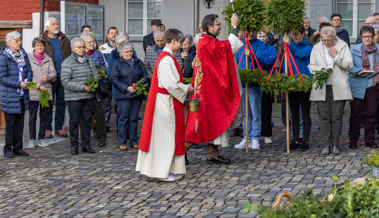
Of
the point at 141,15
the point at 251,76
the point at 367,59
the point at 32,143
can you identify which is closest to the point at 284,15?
the point at 251,76

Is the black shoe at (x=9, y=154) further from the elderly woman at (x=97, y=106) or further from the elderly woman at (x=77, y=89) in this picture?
the elderly woman at (x=97, y=106)

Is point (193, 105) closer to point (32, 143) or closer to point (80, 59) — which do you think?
point (80, 59)

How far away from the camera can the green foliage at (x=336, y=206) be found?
405cm

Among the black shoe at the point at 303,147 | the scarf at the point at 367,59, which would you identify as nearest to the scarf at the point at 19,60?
the black shoe at the point at 303,147

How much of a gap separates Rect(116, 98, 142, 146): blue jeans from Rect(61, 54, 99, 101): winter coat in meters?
0.62

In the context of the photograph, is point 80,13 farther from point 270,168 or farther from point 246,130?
point 270,168

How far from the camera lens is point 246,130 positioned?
33.7ft

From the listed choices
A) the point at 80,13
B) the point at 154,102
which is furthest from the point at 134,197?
the point at 80,13

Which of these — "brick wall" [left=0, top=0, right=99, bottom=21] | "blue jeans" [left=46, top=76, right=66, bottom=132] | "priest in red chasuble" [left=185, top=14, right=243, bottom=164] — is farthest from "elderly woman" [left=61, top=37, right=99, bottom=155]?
"brick wall" [left=0, top=0, right=99, bottom=21]

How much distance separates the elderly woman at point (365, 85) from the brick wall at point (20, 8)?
8.00 m

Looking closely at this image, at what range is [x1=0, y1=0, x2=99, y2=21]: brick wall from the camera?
15.3 meters

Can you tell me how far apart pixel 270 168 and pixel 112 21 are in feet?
42.8

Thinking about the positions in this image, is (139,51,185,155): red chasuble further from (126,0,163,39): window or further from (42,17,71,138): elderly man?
(126,0,163,39): window

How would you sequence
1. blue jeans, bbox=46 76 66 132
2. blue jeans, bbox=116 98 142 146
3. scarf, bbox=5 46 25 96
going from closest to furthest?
scarf, bbox=5 46 25 96 → blue jeans, bbox=116 98 142 146 → blue jeans, bbox=46 76 66 132
